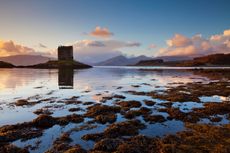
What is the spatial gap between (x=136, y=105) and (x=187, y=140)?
12397mm

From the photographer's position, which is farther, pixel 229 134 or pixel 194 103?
pixel 194 103

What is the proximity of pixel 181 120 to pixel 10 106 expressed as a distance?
22658 millimetres

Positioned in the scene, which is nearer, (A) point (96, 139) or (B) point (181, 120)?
(A) point (96, 139)

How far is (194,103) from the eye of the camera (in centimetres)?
2850

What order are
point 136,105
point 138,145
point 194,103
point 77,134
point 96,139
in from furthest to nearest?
point 194,103 < point 136,105 < point 77,134 < point 96,139 < point 138,145

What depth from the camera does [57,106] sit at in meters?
27.2

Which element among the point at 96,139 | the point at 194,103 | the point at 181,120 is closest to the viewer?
the point at 96,139

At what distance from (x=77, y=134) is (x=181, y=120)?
10.7m

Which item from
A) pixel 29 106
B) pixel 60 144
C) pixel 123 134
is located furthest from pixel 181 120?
pixel 29 106

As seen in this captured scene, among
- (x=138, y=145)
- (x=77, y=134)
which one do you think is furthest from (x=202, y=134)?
(x=77, y=134)

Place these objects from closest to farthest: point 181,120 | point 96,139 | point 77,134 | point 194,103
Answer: point 96,139
point 77,134
point 181,120
point 194,103

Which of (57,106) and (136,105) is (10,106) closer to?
(57,106)

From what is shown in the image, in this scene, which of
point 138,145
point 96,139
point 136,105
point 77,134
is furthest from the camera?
point 136,105

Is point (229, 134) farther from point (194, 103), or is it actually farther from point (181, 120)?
point (194, 103)
